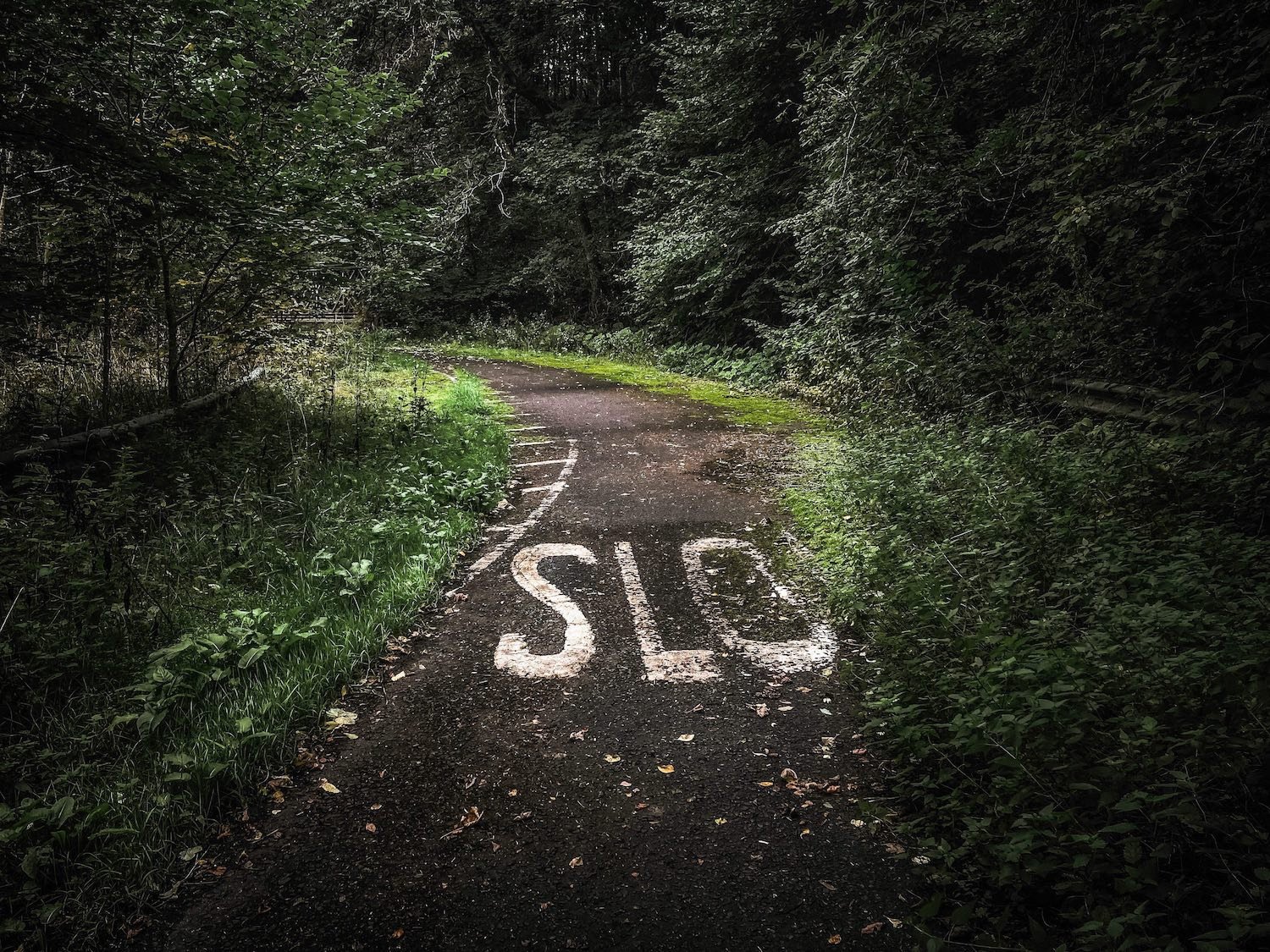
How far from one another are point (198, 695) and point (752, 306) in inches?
602

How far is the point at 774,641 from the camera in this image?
4.66 metres

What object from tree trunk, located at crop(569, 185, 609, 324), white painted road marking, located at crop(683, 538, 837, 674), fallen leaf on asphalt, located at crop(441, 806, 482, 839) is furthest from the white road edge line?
tree trunk, located at crop(569, 185, 609, 324)

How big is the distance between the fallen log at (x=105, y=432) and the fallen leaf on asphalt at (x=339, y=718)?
4232mm

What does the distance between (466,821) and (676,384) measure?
14.1 m

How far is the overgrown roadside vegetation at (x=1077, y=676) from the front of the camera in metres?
2.27

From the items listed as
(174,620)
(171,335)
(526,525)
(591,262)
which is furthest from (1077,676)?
(591,262)

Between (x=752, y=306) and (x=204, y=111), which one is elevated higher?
(x=204, y=111)

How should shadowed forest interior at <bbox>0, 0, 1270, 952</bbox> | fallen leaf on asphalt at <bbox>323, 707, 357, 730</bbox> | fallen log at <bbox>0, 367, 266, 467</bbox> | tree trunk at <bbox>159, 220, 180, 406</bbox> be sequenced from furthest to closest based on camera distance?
1. tree trunk at <bbox>159, 220, 180, 406</bbox>
2. fallen log at <bbox>0, 367, 266, 467</bbox>
3. fallen leaf on asphalt at <bbox>323, 707, 357, 730</bbox>
4. shadowed forest interior at <bbox>0, 0, 1270, 952</bbox>

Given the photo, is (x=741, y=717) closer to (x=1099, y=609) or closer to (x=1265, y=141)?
(x=1099, y=609)

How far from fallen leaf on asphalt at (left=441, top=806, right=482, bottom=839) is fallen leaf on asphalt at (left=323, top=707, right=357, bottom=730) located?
1130 mm

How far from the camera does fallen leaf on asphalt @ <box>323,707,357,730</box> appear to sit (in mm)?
3844

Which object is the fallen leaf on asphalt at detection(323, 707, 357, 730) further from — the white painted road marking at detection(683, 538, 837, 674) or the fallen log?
the fallen log

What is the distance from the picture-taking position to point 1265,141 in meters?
4.54

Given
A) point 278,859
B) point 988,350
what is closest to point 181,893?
point 278,859
